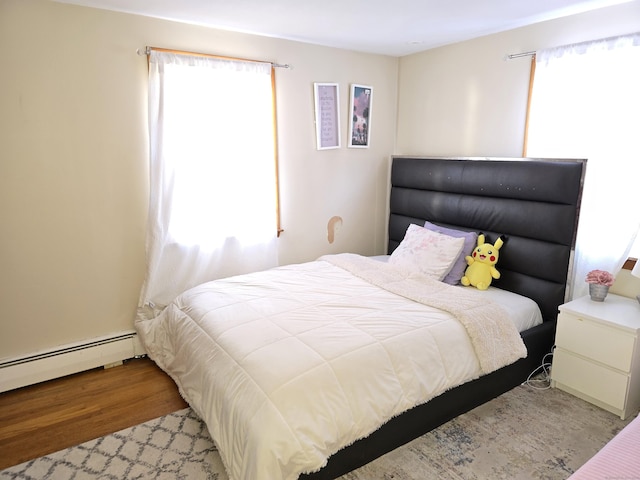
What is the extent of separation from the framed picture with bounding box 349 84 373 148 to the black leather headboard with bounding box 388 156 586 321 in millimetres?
619

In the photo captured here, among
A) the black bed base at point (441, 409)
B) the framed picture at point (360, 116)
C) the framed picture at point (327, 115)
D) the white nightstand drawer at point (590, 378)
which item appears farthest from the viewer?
the framed picture at point (360, 116)

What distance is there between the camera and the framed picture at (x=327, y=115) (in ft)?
12.0

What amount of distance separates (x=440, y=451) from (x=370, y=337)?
69cm

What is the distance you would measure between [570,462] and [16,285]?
11.0 feet

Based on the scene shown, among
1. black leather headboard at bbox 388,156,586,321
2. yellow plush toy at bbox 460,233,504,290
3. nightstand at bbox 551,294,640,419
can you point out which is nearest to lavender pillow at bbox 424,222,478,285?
yellow plush toy at bbox 460,233,504,290

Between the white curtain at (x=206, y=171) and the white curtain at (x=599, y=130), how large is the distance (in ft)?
6.85

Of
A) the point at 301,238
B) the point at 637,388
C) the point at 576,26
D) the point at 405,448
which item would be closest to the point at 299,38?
the point at 301,238

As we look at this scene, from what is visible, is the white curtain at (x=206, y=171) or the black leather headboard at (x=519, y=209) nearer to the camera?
the black leather headboard at (x=519, y=209)

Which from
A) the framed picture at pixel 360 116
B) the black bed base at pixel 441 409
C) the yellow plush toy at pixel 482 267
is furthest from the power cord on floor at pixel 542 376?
the framed picture at pixel 360 116

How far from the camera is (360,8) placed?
267 cm

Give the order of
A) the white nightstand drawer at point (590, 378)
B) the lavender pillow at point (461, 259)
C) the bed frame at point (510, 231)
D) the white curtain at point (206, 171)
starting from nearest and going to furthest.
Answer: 1. the bed frame at point (510, 231)
2. the white nightstand drawer at point (590, 378)
3. the white curtain at point (206, 171)
4. the lavender pillow at point (461, 259)

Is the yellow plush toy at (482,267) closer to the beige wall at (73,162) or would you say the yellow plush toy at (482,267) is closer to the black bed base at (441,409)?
the black bed base at (441,409)

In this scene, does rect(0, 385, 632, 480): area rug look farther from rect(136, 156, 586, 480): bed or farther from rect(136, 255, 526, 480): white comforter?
rect(136, 255, 526, 480): white comforter

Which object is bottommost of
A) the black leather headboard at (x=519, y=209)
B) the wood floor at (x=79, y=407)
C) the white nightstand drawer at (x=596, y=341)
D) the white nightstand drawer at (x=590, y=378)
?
the wood floor at (x=79, y=407)
